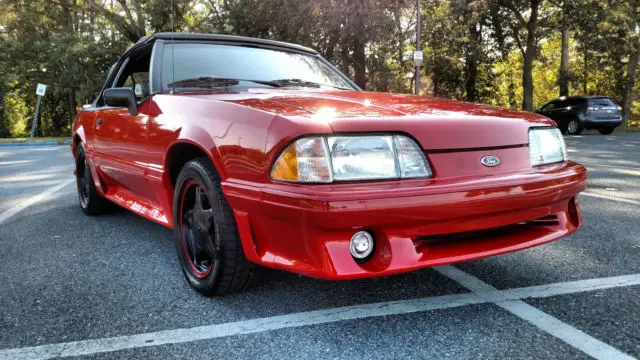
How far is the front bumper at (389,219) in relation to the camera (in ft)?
5.90

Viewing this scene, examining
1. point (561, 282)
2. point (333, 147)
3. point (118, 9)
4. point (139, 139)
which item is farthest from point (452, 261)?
point (118, 9)

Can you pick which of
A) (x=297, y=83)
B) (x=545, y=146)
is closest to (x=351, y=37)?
(x=297, y=83)

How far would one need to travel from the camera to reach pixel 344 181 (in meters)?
1.85

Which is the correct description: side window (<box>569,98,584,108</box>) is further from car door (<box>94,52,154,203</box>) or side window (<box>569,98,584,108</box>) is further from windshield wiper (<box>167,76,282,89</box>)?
windshield wiper (<box>167,76,282,89</box>)

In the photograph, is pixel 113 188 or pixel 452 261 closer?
pixel 452 261

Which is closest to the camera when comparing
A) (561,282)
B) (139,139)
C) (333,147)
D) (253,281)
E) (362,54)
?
(333,147)

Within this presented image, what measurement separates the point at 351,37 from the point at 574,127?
8.22 metres

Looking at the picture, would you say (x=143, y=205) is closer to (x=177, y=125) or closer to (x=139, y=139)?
(x=139, y=139)

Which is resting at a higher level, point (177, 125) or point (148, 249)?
point (177, 125)

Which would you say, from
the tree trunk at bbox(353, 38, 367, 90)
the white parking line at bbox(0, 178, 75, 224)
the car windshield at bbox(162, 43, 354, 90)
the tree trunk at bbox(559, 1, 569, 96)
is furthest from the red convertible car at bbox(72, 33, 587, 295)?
the tree trunk at bbox(559, 1, 569, 96)

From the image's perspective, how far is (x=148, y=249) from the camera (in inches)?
130

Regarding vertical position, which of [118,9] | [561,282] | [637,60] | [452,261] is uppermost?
[118,9]

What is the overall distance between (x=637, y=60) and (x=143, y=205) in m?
26.1

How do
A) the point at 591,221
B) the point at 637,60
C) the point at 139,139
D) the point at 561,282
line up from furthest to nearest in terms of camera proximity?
the point at 637,60, the point at 591,221, the point at 139,139, the point at 561,282
